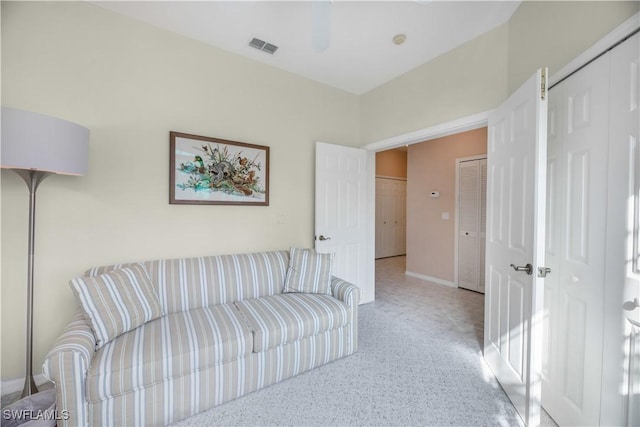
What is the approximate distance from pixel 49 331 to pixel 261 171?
210 cm

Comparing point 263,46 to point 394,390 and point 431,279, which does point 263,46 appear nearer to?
point 394,390

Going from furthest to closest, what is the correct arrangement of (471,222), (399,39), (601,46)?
(471,222) → (399,39) → (601,46)

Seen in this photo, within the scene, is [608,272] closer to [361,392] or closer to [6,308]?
[361,392]

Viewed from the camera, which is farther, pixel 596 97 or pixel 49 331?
pixel 49 331

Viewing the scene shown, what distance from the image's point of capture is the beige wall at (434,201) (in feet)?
14.3

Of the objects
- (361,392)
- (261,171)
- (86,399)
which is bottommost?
(361,392)

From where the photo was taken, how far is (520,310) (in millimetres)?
1637

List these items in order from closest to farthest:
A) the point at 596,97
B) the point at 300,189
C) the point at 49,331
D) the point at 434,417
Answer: the point at 596,97
the point at 434,417
the point at 49,331
the point at 300,189

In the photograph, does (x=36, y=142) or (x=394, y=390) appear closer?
(x=36, y=142)

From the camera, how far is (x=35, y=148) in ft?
4.74

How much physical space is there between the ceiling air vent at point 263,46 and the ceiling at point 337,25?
0.04 meters

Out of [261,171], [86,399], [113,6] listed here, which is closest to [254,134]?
[261,171]

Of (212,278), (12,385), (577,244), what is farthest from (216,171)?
(577,244)

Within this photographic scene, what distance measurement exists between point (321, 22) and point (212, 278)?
6.63 feet
